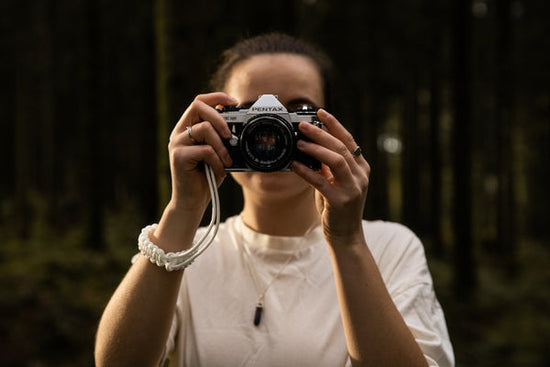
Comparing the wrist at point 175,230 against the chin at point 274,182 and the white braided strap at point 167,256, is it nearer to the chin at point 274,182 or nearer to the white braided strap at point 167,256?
the white braided strap at point 167,256

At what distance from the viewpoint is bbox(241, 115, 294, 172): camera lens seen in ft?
6.02

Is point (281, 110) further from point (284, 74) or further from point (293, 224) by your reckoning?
point (293, 224)

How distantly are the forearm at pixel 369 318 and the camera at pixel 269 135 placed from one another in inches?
16.2

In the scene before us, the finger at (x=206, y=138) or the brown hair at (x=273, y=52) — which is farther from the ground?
the brown hair at (x=273, y=52)

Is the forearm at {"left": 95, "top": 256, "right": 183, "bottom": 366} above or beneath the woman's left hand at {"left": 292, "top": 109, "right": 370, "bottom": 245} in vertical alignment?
beneath

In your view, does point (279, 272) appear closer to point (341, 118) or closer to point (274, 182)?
point (274, 182)

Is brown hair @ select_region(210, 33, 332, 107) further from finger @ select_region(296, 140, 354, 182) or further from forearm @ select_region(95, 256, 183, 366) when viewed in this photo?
forearm @ select_region(95, 256, 183, 366)

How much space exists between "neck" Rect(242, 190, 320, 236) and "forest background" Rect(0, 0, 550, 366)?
52.4 inches

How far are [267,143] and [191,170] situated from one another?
1.00 ft

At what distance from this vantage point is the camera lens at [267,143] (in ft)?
6.02

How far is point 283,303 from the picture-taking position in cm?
202

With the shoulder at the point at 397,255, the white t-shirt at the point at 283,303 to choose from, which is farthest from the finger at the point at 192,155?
the shoulder at the point at 397,255

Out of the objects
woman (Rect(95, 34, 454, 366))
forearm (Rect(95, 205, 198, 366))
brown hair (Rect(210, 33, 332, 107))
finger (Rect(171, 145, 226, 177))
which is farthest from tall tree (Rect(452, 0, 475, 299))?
forearm (Rect(95, 205, 198, 366))

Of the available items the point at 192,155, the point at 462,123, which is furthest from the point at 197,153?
the point at 462,123
